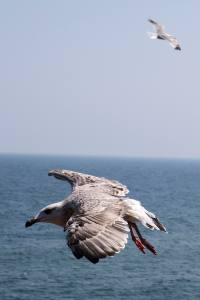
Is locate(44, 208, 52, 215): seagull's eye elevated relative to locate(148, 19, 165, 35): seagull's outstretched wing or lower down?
lower down

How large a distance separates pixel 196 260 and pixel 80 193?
7997 cm

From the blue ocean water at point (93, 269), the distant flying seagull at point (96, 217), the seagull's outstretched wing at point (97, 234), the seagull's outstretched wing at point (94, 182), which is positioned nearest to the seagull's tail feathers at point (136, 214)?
the distant flying seagull at point (96, 217)

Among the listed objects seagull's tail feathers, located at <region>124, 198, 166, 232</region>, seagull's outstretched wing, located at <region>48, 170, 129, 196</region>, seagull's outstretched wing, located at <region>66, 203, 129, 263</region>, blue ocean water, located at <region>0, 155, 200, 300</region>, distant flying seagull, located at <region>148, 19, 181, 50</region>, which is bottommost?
blue ocean water, located at <region>0, 155, 200, 300</region>

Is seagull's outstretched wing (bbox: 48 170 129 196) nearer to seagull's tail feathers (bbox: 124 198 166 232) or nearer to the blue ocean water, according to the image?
seagull's tail feathers (bbox: 124 198 166 232)

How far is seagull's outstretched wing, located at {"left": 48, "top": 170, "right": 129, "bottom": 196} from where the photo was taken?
13934 millimetres

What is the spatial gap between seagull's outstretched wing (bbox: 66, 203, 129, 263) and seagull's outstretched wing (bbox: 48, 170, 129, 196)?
270 centimetres

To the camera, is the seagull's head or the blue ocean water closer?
the seagull's head

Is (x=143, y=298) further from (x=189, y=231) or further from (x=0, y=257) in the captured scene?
(x=189, y=231)

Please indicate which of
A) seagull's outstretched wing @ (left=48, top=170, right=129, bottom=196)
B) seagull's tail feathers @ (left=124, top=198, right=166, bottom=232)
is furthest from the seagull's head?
seagull's outstretched wing @ (left=48, top=170, right=129, bottom=196)

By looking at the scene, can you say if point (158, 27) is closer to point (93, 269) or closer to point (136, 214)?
point (136, 214)

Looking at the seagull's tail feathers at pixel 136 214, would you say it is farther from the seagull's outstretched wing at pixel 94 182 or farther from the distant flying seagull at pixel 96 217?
the seagull's outstretched wing at pixel 94 182

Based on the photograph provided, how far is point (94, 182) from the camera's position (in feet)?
48.8

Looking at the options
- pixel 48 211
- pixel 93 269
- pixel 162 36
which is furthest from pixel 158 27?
pixel 93 269

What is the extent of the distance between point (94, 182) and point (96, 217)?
14.3ft
